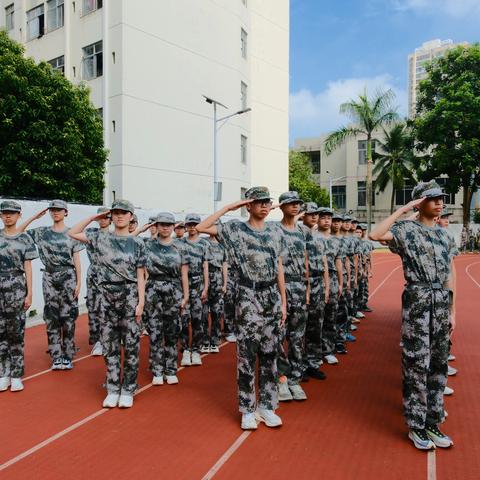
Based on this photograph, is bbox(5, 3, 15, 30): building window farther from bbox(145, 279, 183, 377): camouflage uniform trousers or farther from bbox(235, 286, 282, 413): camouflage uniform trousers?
bbox(235, 286, 282, 413): camouflage uniform trousers

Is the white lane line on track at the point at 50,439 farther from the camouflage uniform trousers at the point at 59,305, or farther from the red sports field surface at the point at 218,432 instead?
the camouflage uniform trousers at the point at 59,305

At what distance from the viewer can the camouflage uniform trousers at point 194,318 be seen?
676 centimetres

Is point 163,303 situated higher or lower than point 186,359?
higher

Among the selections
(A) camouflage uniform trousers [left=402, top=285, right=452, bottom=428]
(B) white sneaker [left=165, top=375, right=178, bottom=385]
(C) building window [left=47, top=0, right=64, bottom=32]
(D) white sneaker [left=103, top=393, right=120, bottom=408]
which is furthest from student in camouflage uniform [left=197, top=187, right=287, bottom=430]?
(C) building window [left=47, top=0, right=64, bottom=32]

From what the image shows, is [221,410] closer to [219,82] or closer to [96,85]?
[96,85]

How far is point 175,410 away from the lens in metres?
4.96

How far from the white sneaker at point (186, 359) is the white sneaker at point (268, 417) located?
2138mm

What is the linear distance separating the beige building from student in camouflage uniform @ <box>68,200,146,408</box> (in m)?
39.7

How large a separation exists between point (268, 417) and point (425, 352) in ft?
4.90

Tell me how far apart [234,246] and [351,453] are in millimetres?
1949

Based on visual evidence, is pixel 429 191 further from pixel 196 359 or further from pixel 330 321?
pixel 196 359

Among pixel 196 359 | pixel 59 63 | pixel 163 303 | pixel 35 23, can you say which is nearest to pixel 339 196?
pixel 59 63

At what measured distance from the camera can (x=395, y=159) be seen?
39.1 meters

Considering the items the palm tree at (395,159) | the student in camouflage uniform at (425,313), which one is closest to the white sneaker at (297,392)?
the student in camouflage uniform at (425,313)
